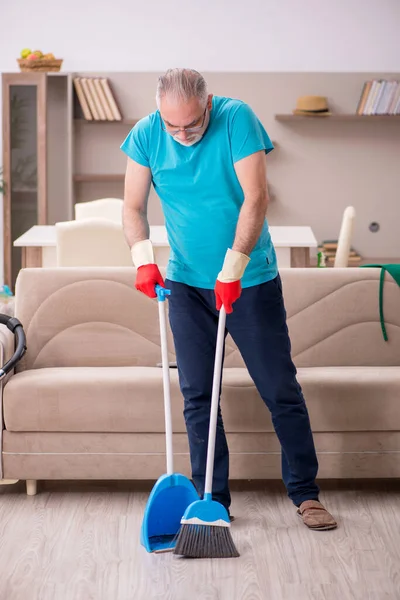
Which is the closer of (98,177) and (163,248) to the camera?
(163,248)

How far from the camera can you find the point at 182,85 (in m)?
2.15

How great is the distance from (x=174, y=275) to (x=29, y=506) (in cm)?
86

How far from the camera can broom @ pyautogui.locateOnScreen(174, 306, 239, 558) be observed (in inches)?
85.1

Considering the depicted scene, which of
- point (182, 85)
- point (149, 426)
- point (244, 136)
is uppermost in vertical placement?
point (182, 85)

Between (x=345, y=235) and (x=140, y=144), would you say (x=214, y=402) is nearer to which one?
(x=140, y=144)

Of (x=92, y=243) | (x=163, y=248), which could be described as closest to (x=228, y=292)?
(x=92, y=243)

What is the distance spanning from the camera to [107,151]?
22.7 feet

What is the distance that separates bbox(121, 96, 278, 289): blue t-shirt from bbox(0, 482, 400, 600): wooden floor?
0.73 meters

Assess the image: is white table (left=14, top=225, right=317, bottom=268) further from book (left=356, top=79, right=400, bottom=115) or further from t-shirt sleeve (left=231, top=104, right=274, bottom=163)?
t-shirt sleeve (left=231, top=104, right=274, bottom=163)

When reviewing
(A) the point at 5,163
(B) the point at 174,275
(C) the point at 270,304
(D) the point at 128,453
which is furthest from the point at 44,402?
(A) the point at 5,163

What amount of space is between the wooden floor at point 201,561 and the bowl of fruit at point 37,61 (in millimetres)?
4492

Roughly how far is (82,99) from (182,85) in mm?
4728

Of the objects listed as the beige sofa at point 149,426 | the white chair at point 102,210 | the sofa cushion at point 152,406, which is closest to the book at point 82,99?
the white chair at point 102,210

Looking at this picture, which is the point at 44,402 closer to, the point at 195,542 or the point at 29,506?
the point at 29,506
